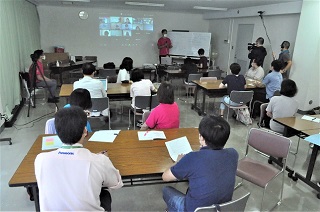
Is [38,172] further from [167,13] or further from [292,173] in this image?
[167,13]

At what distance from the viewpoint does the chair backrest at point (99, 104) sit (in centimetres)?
368

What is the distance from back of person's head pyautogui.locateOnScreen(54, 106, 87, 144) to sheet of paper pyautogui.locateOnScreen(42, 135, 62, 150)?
0.71 meters

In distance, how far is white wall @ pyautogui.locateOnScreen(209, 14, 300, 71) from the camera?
6.69 m

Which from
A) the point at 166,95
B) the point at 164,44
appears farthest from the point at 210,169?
the point at 164,44

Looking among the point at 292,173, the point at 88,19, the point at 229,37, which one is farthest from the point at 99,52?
the point at 292,173

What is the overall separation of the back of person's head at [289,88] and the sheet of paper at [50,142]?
2.94 m

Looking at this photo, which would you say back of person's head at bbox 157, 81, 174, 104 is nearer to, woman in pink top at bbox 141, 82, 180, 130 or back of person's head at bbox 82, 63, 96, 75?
woman in pink top at bbox 141, 82, 180, 130

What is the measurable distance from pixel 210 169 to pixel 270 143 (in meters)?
1.40

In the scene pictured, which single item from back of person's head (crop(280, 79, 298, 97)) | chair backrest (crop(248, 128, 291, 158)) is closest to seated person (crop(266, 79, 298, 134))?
back of person's head (crop(280, 79, 298, 97))

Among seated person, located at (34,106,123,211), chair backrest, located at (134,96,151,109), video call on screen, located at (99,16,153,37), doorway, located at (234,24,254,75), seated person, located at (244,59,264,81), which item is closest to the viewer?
seated person, located at (34,106,123,211)

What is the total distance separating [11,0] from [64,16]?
390 cm

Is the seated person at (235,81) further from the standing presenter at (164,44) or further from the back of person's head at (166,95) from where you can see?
the standing presenter at (164,44)

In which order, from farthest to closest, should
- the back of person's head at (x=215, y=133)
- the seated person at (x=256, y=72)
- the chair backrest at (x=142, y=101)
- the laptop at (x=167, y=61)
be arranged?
1. the laptop at (x=167, y=61)
2. the seated person at (x=256, y=72)
3. the chair backrest at (x=142, y=101)
4. the back of person's head at (x=215, y=133)

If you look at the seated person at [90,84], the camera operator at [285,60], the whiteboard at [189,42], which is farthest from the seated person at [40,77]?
the whiteboard at [189,42]
